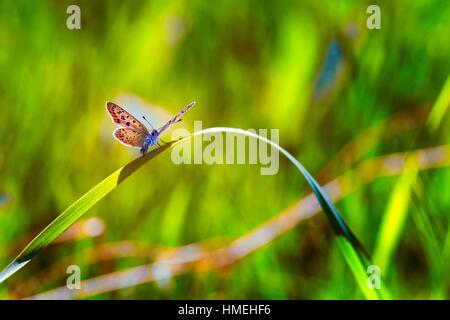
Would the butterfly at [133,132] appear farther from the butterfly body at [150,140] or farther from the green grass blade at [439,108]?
the green grass blade at [439,108]

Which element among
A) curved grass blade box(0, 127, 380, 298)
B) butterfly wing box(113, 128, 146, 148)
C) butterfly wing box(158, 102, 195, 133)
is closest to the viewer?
curved grass blade box(0, 127, 380, 298)

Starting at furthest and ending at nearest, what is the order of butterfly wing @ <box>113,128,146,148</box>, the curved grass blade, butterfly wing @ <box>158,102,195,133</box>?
butterfly wing @ <box>113,128,146,148</box>
butterfly wing @ <box>158,102,195,133</box>
the curved grass blade

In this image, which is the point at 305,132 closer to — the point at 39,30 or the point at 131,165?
the point at 131,165

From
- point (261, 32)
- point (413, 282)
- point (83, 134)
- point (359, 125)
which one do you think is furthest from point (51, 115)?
point (413, 282)

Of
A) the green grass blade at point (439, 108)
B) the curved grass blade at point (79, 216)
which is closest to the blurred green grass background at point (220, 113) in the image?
the green grass blade at point (439, 108)

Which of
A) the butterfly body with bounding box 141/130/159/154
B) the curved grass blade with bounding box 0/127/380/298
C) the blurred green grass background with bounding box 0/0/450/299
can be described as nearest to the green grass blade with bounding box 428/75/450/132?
the blurred green grass background with bounding box 0/0/450/299

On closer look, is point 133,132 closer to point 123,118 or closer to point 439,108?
point 123,118

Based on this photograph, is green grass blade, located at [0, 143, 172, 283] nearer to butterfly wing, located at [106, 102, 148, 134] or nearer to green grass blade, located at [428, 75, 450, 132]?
butterfly wing, located at [106, 102, 148, 134]

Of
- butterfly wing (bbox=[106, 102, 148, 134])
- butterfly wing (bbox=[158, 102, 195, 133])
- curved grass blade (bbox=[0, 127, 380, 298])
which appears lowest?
curved grass blade (bbox=[0, 127, 380, 298])
